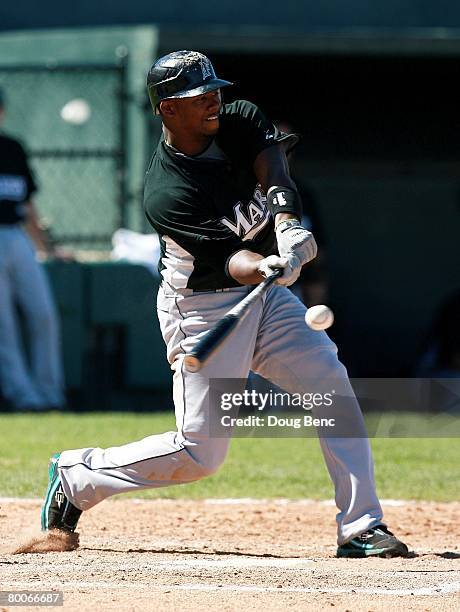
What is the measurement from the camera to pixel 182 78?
4.72 m

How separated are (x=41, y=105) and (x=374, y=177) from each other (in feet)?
10.6

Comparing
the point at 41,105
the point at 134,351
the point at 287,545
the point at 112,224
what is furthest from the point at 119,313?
the point at 287,545

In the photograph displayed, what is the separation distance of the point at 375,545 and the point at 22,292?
531 centimetres

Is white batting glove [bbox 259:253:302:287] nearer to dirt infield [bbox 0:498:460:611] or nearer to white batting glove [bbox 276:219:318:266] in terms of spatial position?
white batting glove [bbox 276:219:318:266]

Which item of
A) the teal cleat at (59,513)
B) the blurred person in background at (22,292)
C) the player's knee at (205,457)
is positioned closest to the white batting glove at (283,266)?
the player's knee at (205,457)

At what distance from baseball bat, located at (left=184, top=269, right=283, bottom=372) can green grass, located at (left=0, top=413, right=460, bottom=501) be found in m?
2.15

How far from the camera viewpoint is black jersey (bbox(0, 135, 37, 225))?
9.46m

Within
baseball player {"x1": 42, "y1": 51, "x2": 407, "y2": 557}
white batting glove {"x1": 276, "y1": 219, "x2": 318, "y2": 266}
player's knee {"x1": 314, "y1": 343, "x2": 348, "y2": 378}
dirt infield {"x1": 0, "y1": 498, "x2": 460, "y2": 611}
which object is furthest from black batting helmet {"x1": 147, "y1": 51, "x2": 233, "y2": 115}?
dirt infield {"x1": 0, "y1": 498, "x2": 460, "y2": 611}

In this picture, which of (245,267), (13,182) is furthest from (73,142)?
(245,267)

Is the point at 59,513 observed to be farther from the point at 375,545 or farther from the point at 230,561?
the point at 375,545

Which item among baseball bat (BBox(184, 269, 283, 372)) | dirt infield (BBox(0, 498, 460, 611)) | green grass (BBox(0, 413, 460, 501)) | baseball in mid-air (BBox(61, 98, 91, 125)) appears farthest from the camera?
baseball in mid-air (BBox(61, 98, 91, 125))

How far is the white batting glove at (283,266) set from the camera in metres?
4.46

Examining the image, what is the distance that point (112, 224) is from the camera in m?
10.9

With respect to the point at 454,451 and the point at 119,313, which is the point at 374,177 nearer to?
the point at 119,313
